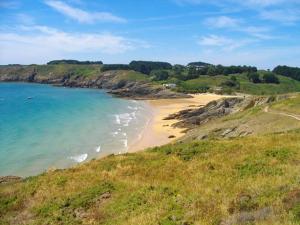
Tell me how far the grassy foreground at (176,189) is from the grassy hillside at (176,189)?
38 millimetres

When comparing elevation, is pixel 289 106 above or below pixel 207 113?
above

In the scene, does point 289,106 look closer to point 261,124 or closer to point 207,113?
point 261,124

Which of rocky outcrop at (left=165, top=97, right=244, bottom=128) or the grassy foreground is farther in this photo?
rocky outcrop at (left=165, top=97, right=244, bottom=128)

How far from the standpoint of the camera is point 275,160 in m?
23.0

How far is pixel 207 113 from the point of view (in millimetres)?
85625

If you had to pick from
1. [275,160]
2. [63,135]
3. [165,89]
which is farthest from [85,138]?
[165,89]

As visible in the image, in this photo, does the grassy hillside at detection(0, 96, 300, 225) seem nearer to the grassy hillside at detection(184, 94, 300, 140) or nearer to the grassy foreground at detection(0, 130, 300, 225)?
the grassy foreground at detection(0, 130, 300, 225)

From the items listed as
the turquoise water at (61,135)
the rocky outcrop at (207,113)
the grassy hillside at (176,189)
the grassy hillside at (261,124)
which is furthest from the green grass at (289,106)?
the grassy hillside at (176,189)

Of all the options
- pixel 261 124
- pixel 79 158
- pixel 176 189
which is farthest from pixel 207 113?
pixel 176 189

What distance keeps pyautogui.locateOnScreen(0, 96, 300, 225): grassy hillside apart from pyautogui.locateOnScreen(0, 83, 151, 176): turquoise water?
2550 centimetres

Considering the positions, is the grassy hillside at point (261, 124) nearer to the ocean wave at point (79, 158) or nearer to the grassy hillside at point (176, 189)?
the grassy hillside at point (176, 189)

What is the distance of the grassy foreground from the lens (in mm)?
14852

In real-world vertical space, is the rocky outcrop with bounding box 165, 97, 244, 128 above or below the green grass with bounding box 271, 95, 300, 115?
below

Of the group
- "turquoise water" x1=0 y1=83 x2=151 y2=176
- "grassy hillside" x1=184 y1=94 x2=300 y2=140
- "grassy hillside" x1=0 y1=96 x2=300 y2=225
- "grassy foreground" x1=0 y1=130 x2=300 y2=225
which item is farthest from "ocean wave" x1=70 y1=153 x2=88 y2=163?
"grassy foreground" x1=0 y1=130 x2=300 y2=225
